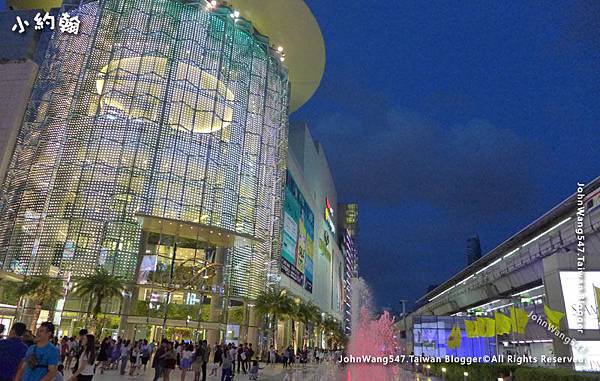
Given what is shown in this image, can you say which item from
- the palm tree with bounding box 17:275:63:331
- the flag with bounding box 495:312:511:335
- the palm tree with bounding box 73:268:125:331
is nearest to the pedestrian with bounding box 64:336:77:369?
the palm tree with bounding box 73:268:125:331

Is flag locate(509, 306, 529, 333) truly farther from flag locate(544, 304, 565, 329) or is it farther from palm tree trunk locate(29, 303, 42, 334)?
palm tree trunk locate(29, 303, 42, 334)

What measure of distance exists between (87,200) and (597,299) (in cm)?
3172

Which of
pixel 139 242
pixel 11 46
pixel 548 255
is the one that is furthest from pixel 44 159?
pixel 548 255

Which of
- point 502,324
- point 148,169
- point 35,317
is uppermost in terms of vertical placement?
point 148,169

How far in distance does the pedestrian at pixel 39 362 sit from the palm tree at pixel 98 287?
79.8ft

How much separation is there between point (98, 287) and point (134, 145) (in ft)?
36.6

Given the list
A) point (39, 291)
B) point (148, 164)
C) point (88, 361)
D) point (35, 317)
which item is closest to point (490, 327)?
point (88, 361)

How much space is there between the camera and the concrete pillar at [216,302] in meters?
33.5

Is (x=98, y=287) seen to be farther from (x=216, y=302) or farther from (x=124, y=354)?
(x=216, y=302)

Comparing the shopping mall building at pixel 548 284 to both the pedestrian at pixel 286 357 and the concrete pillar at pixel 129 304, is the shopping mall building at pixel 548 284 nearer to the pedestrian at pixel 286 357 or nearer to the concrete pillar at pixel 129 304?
the pedestrian at pixel 286 357

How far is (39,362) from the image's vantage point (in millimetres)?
5352

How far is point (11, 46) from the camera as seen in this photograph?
127 ft

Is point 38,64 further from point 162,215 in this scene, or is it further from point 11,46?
point 162,215

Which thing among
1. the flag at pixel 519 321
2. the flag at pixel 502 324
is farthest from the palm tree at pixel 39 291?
the flag at pixel 519 321
